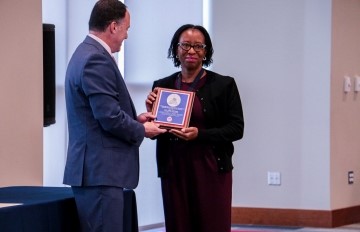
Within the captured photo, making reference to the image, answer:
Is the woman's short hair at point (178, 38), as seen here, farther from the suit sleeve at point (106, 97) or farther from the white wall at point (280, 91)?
the white wall at point (280, 91)

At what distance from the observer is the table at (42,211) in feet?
8.69

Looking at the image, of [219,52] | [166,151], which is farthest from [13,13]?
[219,52]

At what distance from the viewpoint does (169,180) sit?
125 inches

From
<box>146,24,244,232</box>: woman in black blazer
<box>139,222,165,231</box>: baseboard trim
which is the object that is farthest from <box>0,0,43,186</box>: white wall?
<box>139,222,165,231</box>: baseboard trim

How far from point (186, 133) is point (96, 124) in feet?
1.67

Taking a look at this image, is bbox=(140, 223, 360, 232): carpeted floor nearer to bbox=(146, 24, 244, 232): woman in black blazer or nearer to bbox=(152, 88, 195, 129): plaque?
bbox=(146, 24, 244, 232): woman in black blazer

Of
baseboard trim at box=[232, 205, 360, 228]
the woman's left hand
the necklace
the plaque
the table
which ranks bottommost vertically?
baseboard trim at box=[232, 205, 360, 228]

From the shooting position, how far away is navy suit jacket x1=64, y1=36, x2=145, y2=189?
106 inches

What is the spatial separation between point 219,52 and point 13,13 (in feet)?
9.28

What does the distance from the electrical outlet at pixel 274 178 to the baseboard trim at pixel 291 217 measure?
0.24 meters

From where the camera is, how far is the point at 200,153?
3178mm

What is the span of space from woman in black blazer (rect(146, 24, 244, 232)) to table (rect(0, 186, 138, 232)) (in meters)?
0.22

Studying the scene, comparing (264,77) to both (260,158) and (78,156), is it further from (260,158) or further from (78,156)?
(78,156)

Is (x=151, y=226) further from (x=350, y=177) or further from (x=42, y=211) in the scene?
(x=42, y=211)
